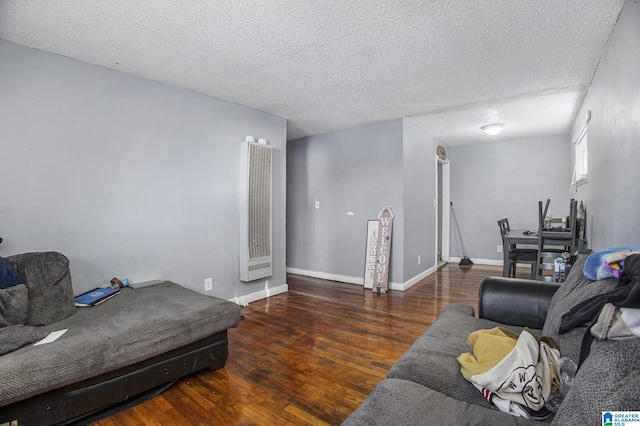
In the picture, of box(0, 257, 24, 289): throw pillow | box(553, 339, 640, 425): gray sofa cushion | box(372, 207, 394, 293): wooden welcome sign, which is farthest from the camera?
box(372, 207, 394, 293): wooden welcome sign

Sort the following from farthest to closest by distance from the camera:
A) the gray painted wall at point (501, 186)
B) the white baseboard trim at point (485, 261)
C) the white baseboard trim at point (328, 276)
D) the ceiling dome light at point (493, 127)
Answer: the white baseboard trim at point (485, 261), the gray painted wall at point (501, 186), the white baseboard trim at point (328, 276), the ceiling dome light at point (493, 127)

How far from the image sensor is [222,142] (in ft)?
11.5

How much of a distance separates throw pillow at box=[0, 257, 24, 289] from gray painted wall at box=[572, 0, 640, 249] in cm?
357

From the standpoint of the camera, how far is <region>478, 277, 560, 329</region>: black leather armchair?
69.4 inches

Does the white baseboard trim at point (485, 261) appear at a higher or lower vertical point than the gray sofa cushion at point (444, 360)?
lower

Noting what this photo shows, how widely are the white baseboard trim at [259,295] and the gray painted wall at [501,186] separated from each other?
13.1 feet

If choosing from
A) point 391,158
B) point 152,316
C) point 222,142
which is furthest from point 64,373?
point 391,158

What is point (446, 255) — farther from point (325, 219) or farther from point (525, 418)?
point (525, 418)

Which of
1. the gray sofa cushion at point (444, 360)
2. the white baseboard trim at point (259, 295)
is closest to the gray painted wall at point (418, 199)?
the white baseboard trim at point (259, 295)

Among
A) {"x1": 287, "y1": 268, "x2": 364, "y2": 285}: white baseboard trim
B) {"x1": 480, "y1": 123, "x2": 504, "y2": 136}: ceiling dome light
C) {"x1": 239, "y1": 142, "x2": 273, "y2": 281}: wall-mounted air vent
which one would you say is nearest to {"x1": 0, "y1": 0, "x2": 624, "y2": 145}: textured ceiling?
{"x1": 239, "y1": 142, "x2": 273, "y2": 281}: wall-mounted air vent

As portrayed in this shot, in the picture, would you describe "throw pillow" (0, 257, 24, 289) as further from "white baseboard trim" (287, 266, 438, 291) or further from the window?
the window

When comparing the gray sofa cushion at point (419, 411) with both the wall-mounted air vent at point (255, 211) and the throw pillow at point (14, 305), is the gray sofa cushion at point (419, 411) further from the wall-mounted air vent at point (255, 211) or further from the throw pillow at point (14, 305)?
the wall-mounted air vent at point (255, 211)

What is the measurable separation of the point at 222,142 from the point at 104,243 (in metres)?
1.53

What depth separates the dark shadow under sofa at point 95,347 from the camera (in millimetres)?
1492
